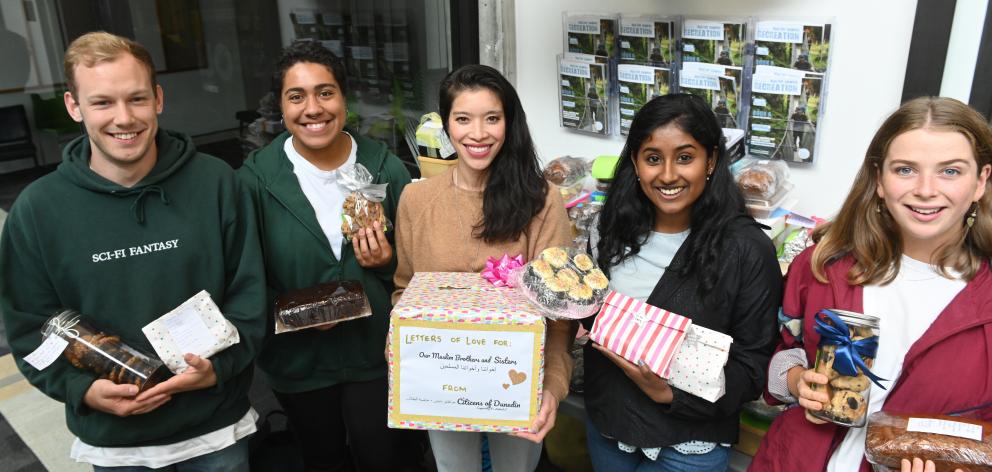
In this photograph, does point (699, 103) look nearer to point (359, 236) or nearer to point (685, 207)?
point (685, 207)

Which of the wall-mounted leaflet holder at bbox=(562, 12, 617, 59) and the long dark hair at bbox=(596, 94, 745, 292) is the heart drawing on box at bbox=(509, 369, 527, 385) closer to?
the long dark hair at bbox=(596, 94, 745, 292)

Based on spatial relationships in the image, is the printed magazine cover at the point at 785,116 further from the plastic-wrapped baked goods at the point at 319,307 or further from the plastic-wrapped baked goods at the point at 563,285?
the plastic-wrapped baked goods at the point at 319,307

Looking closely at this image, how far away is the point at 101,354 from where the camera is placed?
5.34 feet

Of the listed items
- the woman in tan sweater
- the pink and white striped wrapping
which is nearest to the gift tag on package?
the woman in tan sweater

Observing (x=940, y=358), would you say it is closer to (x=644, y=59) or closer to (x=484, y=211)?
(x=484, y=211)

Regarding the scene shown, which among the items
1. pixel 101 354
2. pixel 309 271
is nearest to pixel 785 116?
pixel 309 271

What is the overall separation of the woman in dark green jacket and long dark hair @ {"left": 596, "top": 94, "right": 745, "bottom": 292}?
2.26ft

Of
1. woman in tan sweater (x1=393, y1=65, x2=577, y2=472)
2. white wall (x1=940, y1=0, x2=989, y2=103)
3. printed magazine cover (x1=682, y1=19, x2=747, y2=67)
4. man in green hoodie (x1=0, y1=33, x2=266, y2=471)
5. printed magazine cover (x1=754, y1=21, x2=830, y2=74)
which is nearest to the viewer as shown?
man in green hoodie (x1=0, y1=33, x2=266, y2=471)

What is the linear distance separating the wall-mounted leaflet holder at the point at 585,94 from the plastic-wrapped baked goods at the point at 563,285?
171cm

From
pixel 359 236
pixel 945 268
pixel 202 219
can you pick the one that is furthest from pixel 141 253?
pixel 945 268

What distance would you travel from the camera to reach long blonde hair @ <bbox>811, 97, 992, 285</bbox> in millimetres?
1378

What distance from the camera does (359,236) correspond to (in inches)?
77.7

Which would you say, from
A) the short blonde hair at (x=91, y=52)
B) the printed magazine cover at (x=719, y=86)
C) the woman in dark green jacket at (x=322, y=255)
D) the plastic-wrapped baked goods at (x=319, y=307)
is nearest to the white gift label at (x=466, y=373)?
the plastic-wrapped baked goods at (x=319, y=307)

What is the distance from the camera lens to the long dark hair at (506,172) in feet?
6.12
